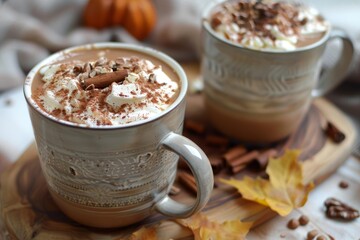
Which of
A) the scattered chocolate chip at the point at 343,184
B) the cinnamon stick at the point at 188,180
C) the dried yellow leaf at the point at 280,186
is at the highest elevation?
the dried yellow leaf at the point at 280,186

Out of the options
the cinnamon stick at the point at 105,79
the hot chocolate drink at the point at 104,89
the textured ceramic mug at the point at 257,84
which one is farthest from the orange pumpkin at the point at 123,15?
the cinnamon stick at the point at 105,79

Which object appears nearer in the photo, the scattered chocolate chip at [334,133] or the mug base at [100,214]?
the mug base at [100,214]

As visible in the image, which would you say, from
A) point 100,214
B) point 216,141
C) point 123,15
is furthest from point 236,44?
point 123,15

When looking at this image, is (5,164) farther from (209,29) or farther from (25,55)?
(209,29)

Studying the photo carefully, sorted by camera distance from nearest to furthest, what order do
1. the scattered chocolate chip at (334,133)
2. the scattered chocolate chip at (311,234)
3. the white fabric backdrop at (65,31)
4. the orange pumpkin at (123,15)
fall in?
1. the scattered chocolate chip at (311,234)
2. the scattered chocolate chip at (334,133)
3. the white fabric backdrop at (65,31)
4. the orange pumpkin at (123,15)

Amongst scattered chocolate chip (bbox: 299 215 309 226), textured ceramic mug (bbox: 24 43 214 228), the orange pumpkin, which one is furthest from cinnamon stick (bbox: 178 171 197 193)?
the orange pumpkin

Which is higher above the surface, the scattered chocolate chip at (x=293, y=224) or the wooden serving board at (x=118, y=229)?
the wooden serving board at (x=118, y=229)

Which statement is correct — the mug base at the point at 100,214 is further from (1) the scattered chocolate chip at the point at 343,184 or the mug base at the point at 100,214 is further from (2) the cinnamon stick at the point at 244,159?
(1) the scattered chocolate chip at the point at 343,184
